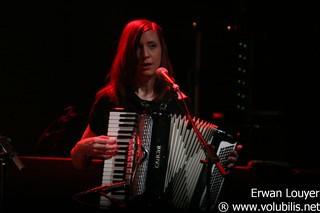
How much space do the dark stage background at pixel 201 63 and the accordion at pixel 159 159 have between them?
2.63 metres

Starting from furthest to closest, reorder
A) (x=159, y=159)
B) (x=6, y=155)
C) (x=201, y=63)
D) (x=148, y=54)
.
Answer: (x=201, y=63) < (x=148, y=54) < (x=159, y=159) < (x=6, y=155)

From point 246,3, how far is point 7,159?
4.09 metres

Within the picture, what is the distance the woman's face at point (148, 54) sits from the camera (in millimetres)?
2482

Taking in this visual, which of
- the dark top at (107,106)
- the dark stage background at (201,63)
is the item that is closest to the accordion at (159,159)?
the dark top at (107,106)

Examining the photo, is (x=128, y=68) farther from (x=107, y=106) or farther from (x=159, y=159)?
(x=159, y=159)

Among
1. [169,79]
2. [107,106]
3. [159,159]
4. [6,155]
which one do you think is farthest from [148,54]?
[6,155]

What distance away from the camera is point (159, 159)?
6.69 ft

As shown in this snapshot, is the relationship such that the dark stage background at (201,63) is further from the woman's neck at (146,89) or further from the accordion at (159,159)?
the accordion at (159,159)

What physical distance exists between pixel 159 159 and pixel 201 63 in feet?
10.6

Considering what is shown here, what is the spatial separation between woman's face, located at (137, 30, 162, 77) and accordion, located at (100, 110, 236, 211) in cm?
50

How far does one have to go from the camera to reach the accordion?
6.53ft

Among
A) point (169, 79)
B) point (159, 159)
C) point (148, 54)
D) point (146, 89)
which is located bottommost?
point (159, 159)

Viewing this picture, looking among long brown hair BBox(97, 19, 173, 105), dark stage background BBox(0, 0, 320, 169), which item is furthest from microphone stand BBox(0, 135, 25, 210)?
dark stage background BBox(0, 0, 320, 169)

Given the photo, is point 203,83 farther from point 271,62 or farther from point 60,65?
point 60,65
